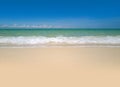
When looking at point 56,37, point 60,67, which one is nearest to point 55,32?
point 56,37

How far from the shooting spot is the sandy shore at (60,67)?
56.2 inches

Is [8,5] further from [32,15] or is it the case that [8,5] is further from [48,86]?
[48,86]

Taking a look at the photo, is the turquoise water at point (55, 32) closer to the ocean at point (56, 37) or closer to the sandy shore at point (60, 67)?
Answer: the ocean at point (56, 37)

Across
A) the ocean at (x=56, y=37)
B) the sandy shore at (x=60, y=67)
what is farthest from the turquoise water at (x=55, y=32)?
the sandy shore at (x=60, y=67)

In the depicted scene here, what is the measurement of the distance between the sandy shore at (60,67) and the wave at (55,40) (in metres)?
0.07

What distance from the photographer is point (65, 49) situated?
1775 millimetres

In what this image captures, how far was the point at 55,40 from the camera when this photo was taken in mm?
1833

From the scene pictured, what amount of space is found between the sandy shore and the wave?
68mm

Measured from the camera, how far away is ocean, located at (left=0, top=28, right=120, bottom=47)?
182cm

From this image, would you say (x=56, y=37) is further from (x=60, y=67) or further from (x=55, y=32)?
(x=60, y=67)

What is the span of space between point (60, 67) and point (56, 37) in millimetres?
361

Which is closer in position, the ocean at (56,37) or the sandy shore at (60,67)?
the sandy shore at (60,67)

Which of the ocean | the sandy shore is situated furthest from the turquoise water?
the sandy shore

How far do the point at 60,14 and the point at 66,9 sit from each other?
0.21 ft
